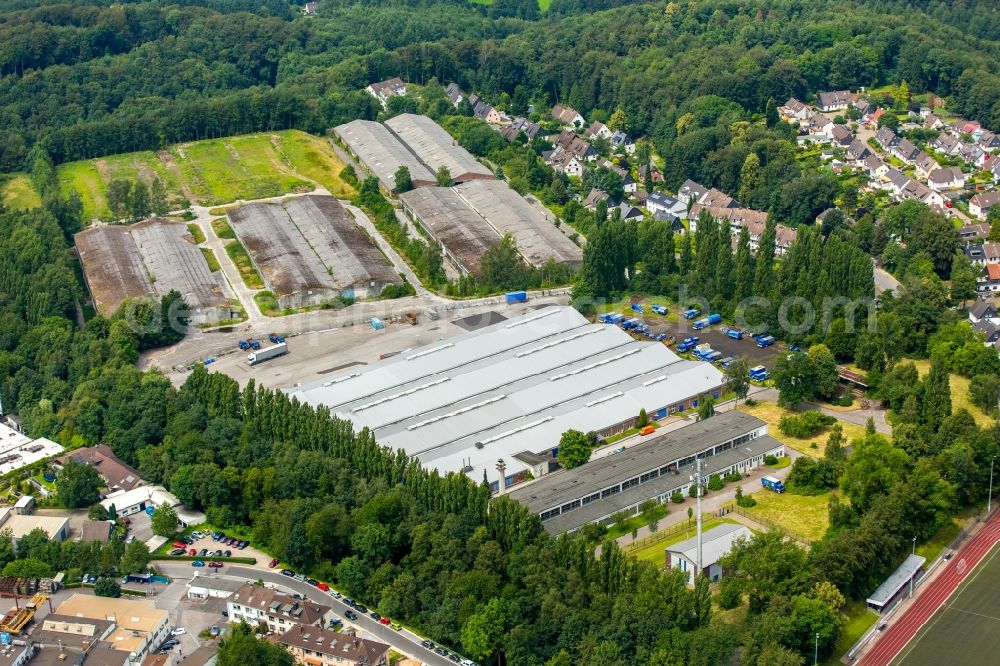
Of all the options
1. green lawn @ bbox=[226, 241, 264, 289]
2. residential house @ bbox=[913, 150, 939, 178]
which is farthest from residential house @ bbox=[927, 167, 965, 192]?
green lawn @ bbox=[226, 241, 264, 289]

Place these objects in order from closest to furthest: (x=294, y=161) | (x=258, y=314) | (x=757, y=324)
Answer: (x=757, y=324)
(x=258, y=314)
(x=294, y=161)

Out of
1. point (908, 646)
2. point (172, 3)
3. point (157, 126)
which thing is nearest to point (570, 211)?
point (157, 126)

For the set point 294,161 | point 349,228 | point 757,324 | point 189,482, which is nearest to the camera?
point 189,482

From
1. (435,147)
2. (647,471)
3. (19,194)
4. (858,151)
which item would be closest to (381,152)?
(435,147)

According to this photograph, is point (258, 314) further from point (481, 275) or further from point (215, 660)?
point (215, 660)

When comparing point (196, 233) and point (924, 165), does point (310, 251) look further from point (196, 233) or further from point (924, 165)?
point (924, 165)
